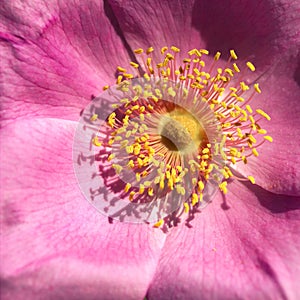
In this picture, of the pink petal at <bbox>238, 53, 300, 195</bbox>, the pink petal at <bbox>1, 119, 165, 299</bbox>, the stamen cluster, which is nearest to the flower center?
the stamen cluster

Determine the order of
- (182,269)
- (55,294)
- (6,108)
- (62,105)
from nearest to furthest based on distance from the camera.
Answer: (55,294), (182,269), (6,108), (62,105)

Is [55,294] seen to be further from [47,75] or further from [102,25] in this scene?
[102,25]

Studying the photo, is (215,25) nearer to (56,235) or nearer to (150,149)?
(150,149)

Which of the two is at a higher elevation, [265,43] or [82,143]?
[265,43]

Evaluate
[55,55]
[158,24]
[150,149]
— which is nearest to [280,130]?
[150,149]

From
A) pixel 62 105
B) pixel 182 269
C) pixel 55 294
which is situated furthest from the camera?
pixel 62 105

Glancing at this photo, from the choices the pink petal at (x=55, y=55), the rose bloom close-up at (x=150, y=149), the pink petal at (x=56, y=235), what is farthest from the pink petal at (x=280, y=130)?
the pink petal at (x=55, y=55)

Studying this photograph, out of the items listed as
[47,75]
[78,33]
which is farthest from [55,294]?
[78,33]

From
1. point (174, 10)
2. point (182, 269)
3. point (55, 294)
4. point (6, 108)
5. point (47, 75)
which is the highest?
point (174, 10)

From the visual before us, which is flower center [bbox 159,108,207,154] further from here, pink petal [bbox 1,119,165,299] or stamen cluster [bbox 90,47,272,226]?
pink petal [bbox 1,119,165,299]
